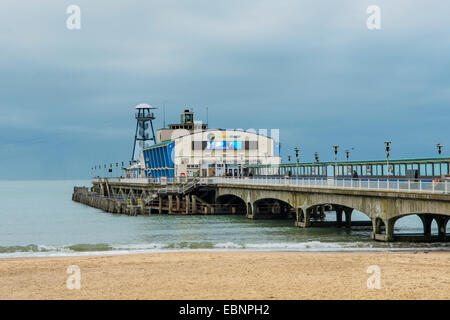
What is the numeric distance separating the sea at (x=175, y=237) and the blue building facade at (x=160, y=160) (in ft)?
79.0

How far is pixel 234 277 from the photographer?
22594 mm

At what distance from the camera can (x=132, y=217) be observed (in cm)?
6744

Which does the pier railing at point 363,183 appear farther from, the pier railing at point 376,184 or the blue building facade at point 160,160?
the blue building facade at point 160,160

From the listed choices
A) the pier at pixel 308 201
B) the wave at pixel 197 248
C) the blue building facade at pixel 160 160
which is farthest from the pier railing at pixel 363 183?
the blue building facade at pixel 160 160

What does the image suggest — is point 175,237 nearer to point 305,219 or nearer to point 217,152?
point 305,219

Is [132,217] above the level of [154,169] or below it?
below

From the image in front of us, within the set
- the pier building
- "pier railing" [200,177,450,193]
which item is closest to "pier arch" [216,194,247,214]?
"pier railing" [200,177,450,193]

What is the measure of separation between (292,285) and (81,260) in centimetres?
1265

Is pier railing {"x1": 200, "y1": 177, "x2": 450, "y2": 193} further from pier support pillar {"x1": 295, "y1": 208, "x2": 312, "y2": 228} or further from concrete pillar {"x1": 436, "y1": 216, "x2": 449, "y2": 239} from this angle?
concrete pillar {"x1": 436, "y1": 216, "x2": 449, "y2": 239}

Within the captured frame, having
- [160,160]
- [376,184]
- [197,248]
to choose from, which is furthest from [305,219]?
[160,160]

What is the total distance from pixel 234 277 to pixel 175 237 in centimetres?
2329
